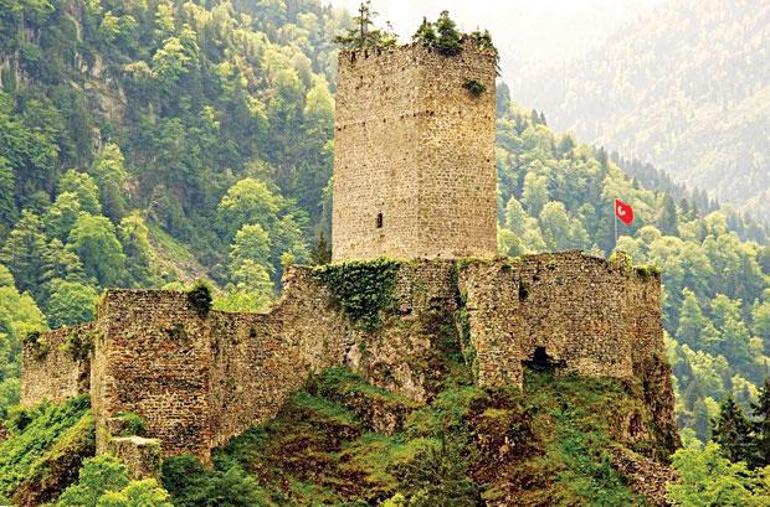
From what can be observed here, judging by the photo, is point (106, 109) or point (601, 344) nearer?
point (601, 344)

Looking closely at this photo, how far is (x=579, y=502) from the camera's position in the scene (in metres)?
59.1

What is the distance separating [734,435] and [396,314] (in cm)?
1659

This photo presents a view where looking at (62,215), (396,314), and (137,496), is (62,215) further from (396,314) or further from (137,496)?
(137,496)

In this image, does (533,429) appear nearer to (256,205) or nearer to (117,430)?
(117,430)

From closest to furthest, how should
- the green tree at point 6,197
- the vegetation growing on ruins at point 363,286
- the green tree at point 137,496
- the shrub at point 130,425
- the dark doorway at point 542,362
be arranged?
1. the green tree at point 137,496
2. the shrub at point 130,425
3. the dark doorway at point 542,362
4. the vegetation growing on ruins at point 363,286
5. the green tree at point 6,197

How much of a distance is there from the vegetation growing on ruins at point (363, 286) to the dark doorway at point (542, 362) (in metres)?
5.23

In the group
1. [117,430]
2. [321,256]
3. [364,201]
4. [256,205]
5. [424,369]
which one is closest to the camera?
[117,430]

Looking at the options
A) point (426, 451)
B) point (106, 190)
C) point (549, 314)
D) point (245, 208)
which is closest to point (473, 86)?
point (549, 314)

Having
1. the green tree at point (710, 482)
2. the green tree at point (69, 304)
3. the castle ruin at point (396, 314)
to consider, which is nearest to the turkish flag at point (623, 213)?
the castle ruin at point (396, 314)

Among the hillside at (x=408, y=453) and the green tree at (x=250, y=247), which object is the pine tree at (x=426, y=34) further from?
the green tree at (x=250, y=247)

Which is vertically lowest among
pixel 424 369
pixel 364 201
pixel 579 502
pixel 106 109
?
pixel 579 502

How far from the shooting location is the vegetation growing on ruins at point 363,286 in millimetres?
65875

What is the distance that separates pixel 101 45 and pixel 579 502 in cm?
14633

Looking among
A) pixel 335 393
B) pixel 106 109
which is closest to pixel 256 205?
pixel 106 109
